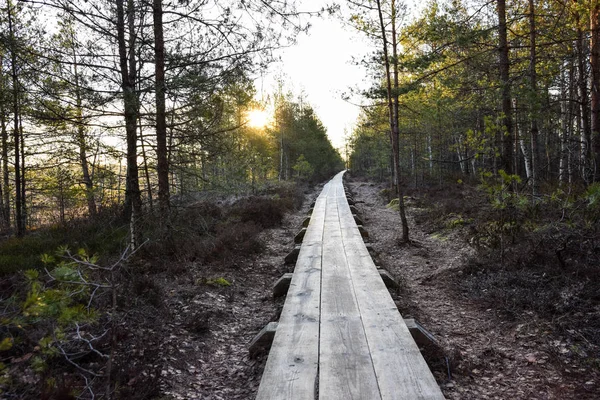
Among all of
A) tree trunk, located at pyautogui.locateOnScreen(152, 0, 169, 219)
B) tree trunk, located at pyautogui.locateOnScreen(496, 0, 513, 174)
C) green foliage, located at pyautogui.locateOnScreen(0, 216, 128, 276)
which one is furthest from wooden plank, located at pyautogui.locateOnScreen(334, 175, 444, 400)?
tree trunk, located at pyautogui.locateOnScreen(496, 0, 513, 174)

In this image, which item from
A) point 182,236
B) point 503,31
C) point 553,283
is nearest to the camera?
point 553,283

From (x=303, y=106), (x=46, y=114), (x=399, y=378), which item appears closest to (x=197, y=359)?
(x=399, y=378)

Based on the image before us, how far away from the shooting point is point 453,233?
938cm

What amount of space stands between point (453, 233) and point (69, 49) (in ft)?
32.5

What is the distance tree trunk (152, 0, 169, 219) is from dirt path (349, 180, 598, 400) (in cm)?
463

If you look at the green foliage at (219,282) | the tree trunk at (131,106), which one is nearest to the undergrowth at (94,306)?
the green foliage at (219,282)

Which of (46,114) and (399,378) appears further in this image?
(46,114)

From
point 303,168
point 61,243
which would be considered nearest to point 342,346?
point 61,243

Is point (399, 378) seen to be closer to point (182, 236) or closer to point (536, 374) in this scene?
point (536, 374)

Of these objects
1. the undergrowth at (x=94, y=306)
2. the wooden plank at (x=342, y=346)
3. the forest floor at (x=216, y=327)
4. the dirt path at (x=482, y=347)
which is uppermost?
the undergrowth at (x=94, y=306)

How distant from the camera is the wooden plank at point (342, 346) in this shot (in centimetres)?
269

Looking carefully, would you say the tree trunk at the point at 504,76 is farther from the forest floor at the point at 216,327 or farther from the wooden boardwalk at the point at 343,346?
the forest floor at the point at 216,327

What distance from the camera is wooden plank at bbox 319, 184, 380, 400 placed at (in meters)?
2.69

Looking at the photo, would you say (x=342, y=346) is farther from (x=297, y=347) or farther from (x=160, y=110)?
(x=160, y=110)
